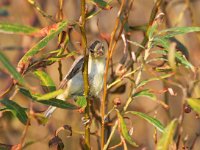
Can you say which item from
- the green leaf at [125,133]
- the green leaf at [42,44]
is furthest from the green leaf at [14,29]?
the green leaf at [125,133]

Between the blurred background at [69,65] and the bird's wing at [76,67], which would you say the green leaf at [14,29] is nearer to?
the bird's wing at [76,67]

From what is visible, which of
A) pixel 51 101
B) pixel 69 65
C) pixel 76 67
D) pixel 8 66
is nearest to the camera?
pixel 8 66

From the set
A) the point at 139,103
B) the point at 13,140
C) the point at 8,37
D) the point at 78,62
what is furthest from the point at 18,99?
the point at 78,62

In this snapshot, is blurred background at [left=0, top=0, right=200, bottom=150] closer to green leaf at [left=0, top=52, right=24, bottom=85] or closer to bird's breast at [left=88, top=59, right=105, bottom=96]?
bird's breast at [left=88, top=59, right=105, bottom=96]

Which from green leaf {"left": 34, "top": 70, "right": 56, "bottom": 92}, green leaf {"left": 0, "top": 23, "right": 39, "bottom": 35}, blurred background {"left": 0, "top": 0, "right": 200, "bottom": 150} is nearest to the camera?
green leaf {"left": 0, "top": 23, "right": 39, "bottom": 35}

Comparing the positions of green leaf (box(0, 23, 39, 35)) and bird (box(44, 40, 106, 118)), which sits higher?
green leaf (box(0, 23, 39, 35))

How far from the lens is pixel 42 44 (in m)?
1.53

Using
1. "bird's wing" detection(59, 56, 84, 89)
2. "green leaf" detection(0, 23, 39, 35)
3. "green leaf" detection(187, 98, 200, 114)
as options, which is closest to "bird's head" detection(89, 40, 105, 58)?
"bird's wing" detection(59, 56, 84, 89)

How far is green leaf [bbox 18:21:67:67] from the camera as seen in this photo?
153 cm

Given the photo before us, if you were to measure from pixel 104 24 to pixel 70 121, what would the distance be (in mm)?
1156

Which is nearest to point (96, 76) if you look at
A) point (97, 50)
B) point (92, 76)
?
point (92, 76)

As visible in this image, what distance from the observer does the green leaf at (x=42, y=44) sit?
1.53m

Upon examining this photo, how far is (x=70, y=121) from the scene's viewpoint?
4.05m

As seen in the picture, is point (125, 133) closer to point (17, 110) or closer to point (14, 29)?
point (17, 110)
